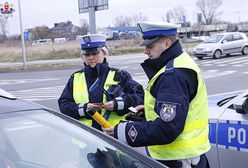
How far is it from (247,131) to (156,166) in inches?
50.4

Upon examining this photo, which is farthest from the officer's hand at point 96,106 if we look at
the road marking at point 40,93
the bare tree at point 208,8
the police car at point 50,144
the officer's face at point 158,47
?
the bare tree at point 208,8

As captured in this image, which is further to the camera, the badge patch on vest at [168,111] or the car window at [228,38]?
the car window at [228,38]

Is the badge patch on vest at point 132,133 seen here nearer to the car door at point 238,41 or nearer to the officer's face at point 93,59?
the officer's face at point 93,59

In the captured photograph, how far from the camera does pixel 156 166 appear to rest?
2.22m

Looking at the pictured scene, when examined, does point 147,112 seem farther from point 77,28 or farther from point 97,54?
point 77,28

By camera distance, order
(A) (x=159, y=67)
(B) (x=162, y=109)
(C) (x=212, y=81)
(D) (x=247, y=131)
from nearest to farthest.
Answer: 1. (B) (x=162, y=109)
2. (A) (x=159, y=67)
3. (D) (x=247, y=131)
4. (C) (x=212, y=81)

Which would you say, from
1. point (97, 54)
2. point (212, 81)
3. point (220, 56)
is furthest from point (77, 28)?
point (97, 54)

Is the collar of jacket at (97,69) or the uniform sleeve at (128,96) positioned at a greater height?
the collar of jacket at (97,69)

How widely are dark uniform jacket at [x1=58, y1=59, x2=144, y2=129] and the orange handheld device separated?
0.73 ft

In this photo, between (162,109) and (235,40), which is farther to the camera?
(235,40)

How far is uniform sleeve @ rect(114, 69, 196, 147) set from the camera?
7.83 feet

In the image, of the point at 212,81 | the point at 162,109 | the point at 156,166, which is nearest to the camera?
the point at 156,166

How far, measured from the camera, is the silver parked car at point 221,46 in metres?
25.5

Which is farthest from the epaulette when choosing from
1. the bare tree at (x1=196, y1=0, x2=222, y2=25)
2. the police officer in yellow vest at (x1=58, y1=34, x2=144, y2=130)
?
the bare tree at (x1=196, y1=0, x2=222, y2=25)
